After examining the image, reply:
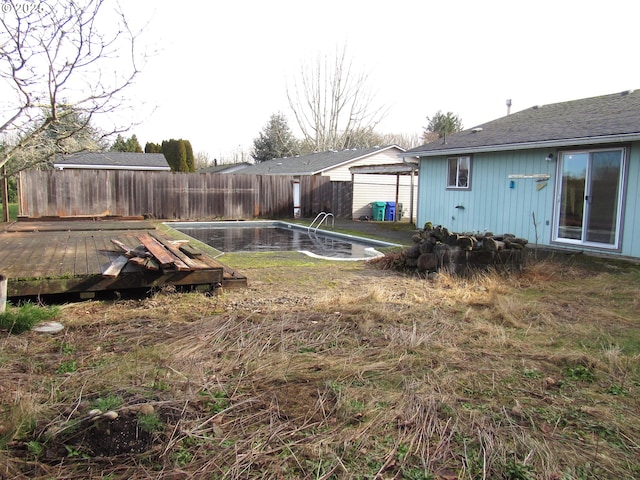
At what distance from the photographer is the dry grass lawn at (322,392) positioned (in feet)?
7.98

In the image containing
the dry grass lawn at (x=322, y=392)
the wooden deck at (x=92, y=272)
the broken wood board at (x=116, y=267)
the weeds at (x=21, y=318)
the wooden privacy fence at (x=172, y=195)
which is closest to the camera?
the dry grass lawn at (x=322, y=392)

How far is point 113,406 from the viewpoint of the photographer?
275 cm

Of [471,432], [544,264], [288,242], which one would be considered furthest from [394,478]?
[288,242]

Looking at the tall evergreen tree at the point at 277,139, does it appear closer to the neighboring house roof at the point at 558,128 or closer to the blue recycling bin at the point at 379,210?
the blue recycling bin at the point at 379,210

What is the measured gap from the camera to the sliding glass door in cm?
944

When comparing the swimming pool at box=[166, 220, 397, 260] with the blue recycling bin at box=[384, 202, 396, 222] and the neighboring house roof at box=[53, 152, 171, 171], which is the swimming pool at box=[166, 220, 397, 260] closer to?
the blue recycling bin at box=[384, 202, 396, 222]

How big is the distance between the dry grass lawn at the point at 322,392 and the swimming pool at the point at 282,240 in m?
5.05

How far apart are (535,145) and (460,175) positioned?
3032 mm

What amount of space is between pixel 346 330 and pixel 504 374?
1.46 metres

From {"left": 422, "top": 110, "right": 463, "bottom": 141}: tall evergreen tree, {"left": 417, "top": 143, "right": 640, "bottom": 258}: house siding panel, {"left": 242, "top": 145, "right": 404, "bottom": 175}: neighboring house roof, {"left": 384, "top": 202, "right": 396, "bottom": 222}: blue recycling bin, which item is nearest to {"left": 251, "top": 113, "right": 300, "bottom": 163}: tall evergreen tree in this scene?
{"left": 242, "top": 145, "right": 404, "bottom": 175}: neighboring house roof

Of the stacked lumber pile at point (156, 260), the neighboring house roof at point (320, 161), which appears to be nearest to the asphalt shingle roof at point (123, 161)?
the neighboring house roof at point (320, 161)

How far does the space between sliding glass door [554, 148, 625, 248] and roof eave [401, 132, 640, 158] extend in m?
0.42

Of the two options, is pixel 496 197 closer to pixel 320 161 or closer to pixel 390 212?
pixel 390 212

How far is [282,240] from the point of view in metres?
14.0
